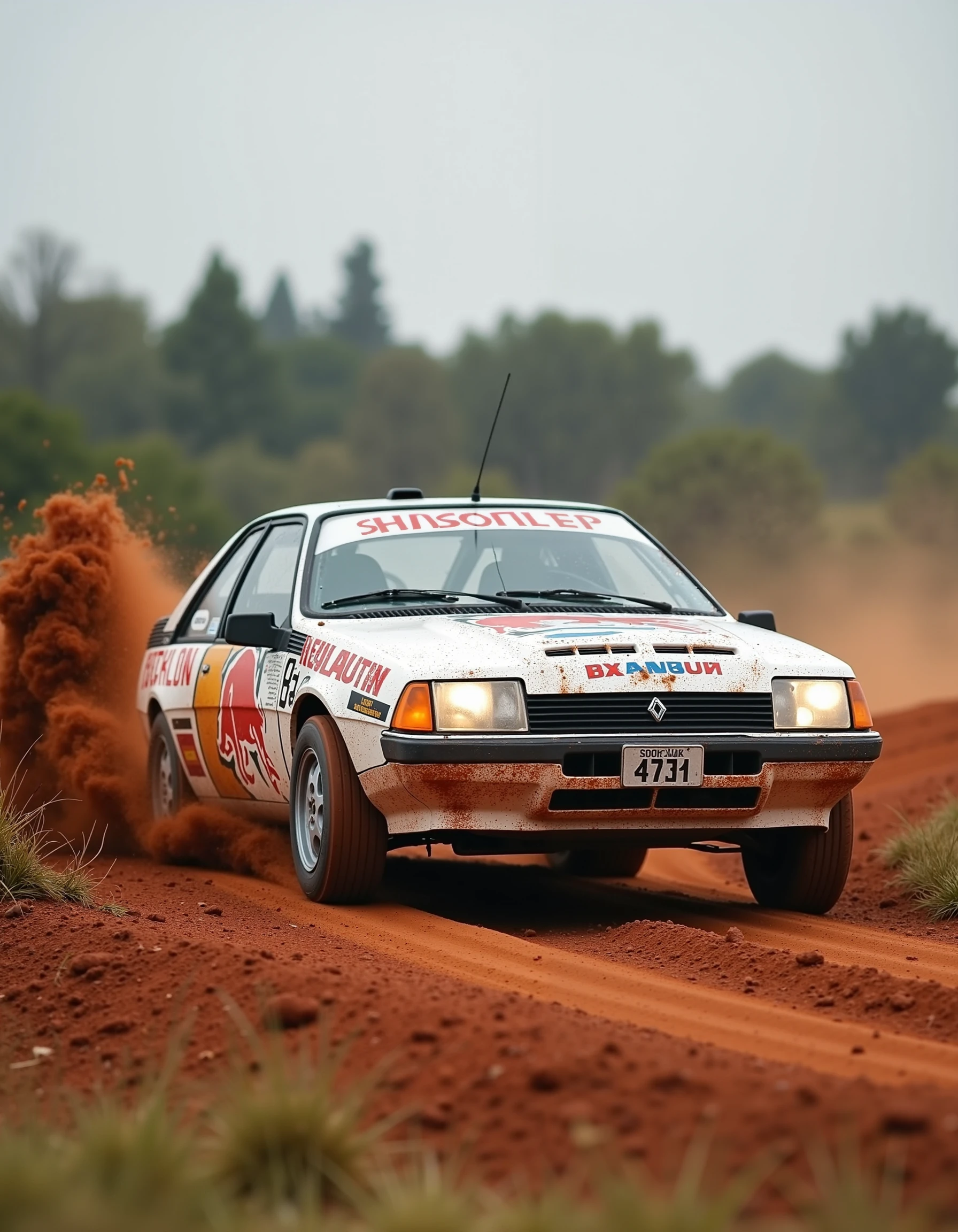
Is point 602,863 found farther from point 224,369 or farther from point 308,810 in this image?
point 224,369

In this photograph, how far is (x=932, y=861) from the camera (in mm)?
8344

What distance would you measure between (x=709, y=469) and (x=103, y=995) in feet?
195

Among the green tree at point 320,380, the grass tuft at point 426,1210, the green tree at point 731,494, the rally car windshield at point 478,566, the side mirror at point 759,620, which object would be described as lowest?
the grass tuft at point 426,1210

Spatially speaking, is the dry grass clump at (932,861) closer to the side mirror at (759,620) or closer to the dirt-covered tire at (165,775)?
the side mirror at (759,620)

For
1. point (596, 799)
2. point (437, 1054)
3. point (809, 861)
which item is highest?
point (596, 799)

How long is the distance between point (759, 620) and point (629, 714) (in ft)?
5.18

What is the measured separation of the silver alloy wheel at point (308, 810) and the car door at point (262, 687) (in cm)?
25

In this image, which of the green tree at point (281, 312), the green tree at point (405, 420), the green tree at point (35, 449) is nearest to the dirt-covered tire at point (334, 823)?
the green tree at point (35, 449)

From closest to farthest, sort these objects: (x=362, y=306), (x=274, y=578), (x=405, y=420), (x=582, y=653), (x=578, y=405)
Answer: (x=582, y=653) → (x=274, y=578) → (x=405, y=420) → (x=578, y=405) → (x=362, y=306)

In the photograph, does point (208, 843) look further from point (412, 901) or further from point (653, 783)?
point (653, 783)

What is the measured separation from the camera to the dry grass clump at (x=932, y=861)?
7.96 metres

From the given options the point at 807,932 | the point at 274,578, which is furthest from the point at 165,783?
the point at 807,932

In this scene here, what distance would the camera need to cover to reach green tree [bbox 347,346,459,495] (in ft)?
319

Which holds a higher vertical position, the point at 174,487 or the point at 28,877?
the point at 174,487
